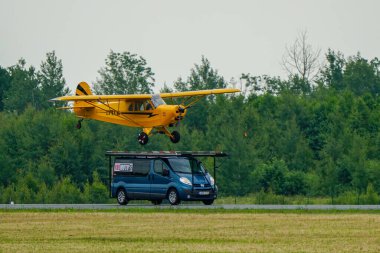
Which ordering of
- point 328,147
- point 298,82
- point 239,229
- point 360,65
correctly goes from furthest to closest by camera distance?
point 360,65 → point 298,82 → point 328,147 → point 239,229

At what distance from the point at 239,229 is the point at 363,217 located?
691 centimetres

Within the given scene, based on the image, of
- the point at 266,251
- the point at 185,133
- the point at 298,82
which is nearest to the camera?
the point at 266,251

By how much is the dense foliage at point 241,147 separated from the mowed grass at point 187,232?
2482cm

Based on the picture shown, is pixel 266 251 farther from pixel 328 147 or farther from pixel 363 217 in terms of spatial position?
pixel 328 147

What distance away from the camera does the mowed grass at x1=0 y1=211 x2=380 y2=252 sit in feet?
104

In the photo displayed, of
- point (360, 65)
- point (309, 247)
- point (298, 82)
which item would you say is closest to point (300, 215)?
point (309, 247)

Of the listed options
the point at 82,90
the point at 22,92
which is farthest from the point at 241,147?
the point at 22,92

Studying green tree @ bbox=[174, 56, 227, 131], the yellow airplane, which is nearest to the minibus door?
the yellow airplane

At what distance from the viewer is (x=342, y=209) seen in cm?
4650

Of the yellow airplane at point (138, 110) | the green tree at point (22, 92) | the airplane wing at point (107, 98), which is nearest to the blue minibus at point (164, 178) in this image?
the yellow airplane at point (138, 110)

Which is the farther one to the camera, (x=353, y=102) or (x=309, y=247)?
(x=353, y=102)

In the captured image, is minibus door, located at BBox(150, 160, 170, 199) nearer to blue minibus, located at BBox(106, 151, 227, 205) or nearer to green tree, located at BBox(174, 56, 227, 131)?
blue minibus, located at BBox(106, 151, 227, 205)

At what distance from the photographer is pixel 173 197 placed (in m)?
50.0

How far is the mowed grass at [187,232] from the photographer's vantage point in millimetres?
31609
